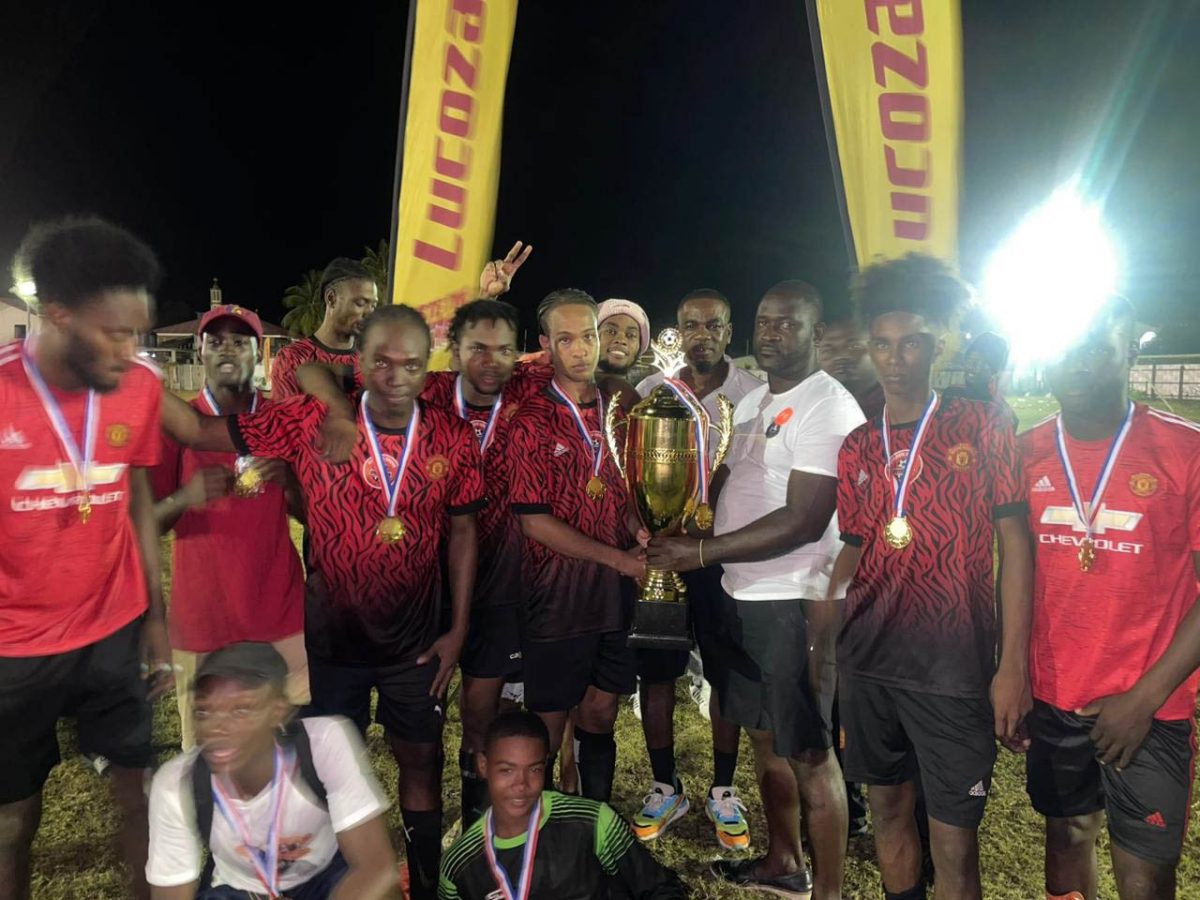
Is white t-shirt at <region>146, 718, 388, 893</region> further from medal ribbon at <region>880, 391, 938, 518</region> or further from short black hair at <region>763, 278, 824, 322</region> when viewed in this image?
short black hair at <region>763, 278, 824, 322</region>

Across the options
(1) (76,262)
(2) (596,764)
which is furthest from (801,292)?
(1) (76,262)

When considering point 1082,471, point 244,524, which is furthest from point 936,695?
point 244,524

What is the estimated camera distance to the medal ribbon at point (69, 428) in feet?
8.45

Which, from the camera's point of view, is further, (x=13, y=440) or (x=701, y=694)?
(x=701, y=694)

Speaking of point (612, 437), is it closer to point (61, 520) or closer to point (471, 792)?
point (471, 792)

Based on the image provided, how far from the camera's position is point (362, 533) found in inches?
117

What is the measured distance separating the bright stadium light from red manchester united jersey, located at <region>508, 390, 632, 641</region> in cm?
177

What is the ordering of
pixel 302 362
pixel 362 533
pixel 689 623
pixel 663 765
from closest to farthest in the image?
pixel 362 533 → pixel 689 623 → pixel 663 765 → pixel 302 362

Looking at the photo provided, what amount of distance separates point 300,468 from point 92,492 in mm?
674

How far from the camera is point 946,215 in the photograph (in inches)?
193

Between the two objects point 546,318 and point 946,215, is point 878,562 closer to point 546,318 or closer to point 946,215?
point 546,318

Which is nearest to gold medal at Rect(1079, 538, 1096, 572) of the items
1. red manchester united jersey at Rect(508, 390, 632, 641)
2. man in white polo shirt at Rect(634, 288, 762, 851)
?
man in white polo shirt at Rect(634, 288, 762, 851)

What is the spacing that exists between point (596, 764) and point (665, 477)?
54.1 inches

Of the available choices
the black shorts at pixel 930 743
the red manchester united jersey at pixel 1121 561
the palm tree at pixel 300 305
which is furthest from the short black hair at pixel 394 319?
the palm tree at pixel 300 305
